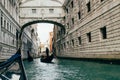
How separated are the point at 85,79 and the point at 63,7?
2325 cm

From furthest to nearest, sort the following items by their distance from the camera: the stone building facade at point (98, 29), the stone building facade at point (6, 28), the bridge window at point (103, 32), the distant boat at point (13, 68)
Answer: the stone building facade at point (6, 28), the bridge window at point (103, 32), the stone building facade at point (98, 29), the distant boat at point (13, 68)

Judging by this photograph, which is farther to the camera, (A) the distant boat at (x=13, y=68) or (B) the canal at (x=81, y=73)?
(B) the canal at (x=81, y=73)

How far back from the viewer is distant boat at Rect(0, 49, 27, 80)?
5.17 m

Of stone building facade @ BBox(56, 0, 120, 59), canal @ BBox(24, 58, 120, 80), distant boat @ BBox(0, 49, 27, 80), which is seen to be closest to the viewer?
distant boat @ BBox(0, 49, 27, 80)

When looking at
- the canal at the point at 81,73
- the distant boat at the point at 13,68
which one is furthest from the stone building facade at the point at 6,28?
the distant boat at the point at 13,68

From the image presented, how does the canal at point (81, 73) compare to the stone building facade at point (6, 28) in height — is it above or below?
below

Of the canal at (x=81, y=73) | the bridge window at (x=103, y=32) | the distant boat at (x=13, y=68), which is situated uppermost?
the bridge window at (x=103, y=32)

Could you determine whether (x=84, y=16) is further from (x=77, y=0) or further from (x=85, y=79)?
(x=85, y=79)

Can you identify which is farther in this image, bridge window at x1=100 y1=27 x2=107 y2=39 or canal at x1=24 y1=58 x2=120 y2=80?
bridge window at x1=100 y1=27 x2=107 y2=39

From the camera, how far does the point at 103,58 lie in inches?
537

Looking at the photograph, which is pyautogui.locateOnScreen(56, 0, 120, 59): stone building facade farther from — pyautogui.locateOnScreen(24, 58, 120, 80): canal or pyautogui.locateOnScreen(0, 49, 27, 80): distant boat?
pyautogui.locateOnScreen(0, 49, 27, 80): distant boat

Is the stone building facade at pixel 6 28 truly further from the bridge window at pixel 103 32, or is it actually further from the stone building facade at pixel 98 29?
the bridge window at pixel 103 32

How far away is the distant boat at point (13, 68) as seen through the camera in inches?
203

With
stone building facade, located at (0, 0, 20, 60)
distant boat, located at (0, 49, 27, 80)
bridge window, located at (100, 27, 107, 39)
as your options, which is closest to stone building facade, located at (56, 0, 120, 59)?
bridge window, located at (100, 27, 107, 39)
